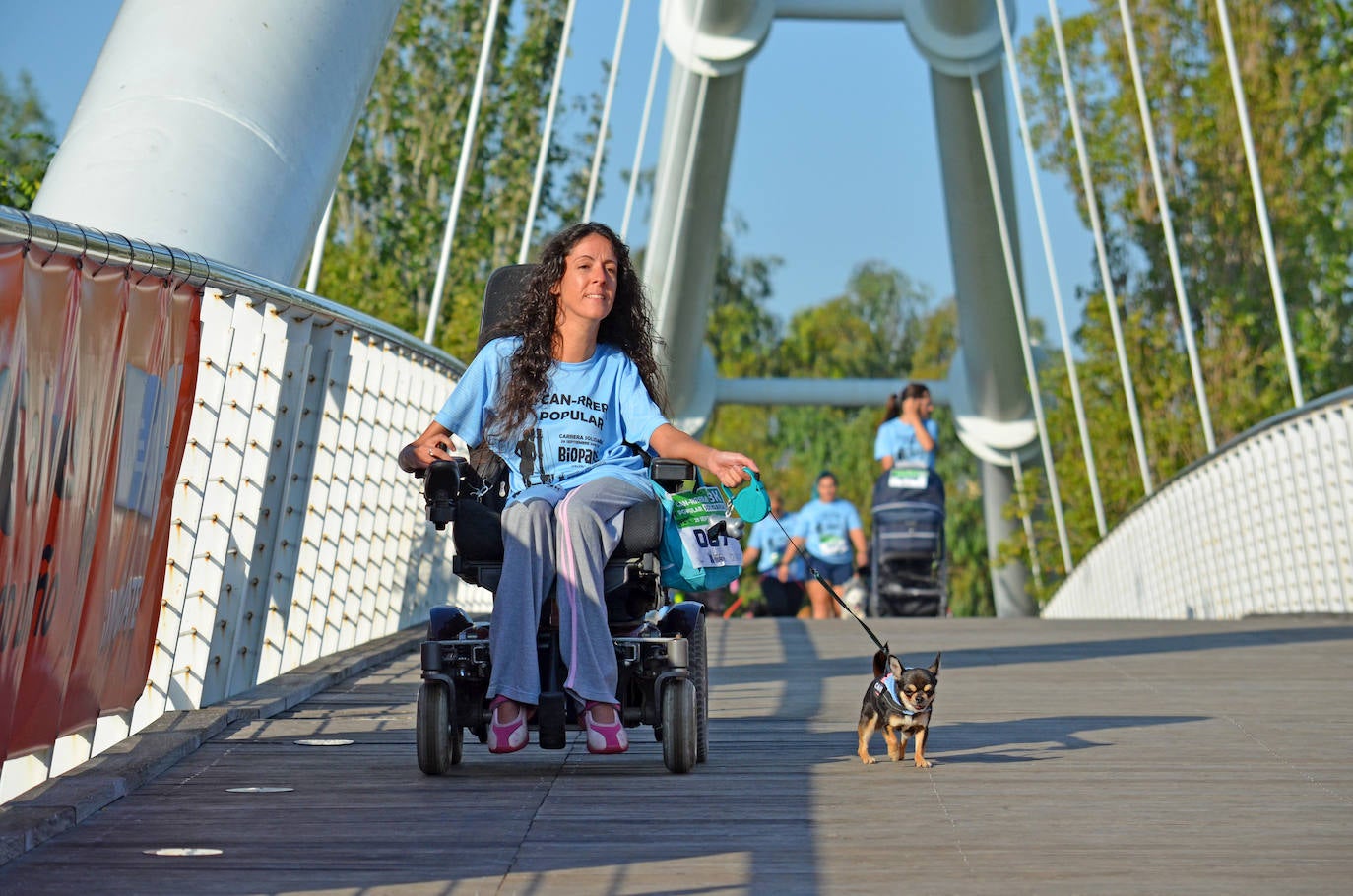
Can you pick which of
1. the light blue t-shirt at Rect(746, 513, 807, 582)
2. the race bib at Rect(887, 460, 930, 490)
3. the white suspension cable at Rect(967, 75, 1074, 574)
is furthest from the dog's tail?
the white suspension cable at Rect(967, 75, 1074, 574)

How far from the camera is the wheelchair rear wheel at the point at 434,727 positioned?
13.4 feet

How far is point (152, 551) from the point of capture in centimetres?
436

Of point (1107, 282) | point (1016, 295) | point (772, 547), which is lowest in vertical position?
point (772, 547)

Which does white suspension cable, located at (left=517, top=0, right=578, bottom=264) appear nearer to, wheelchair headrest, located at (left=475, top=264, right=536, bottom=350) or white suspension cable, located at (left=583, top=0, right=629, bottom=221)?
white suspension cable, located at (left=583, top=0, right=629, bottom=221)

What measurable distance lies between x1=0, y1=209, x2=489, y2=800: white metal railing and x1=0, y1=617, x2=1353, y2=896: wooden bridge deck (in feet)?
0.70

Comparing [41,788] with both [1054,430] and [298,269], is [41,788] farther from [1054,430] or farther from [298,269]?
[1054,430]

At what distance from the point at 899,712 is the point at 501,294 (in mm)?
1406

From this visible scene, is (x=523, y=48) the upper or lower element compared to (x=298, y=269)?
upper

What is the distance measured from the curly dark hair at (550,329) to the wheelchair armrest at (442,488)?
26 centimetres

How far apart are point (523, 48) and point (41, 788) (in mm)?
27534

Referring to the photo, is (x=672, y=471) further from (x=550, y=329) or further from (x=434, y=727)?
(x=434, y=727)

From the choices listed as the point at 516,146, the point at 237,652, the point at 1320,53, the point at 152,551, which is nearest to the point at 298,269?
the point at 237,652

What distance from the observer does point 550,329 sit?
4.57m

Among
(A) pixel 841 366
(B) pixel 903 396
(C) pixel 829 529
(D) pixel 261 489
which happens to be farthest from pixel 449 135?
(D) pixel 261 489
